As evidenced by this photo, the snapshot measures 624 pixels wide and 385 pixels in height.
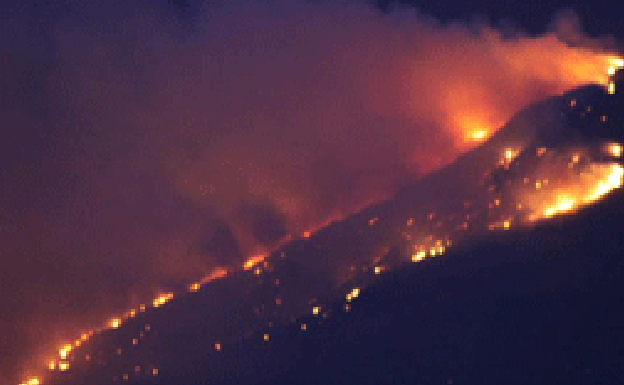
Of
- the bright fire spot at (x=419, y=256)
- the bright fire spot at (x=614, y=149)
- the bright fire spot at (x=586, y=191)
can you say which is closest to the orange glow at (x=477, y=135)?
the bright fire spot at (x=614, y=149)

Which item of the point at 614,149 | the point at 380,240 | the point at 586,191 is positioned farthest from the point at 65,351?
the point at 614,149

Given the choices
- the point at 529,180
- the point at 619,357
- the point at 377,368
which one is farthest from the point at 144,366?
the point at 619,357

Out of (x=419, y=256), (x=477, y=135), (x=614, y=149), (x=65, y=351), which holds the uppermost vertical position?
(x=477, y=135)

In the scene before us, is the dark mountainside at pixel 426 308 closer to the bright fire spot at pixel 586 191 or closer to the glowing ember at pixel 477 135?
the bright fire spot at pixel 586 191

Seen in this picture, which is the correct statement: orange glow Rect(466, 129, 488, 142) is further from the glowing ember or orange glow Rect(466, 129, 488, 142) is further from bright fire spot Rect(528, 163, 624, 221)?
bright fire spot Rect(528, 163, 624, 221)

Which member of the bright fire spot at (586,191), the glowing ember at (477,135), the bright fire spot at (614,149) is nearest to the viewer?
the bright fire spot at (586,191)

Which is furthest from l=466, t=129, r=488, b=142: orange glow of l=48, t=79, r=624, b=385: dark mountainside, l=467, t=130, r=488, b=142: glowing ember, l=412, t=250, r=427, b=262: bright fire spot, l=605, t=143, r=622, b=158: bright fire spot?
l=412, t=250, r=427, b=262: bright fire spot

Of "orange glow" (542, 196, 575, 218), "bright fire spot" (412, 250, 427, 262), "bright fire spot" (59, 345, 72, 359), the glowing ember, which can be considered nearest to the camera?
"orange glow" (542, 196, 575, 218)

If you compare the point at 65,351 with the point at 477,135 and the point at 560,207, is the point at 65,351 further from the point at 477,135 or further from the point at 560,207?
the point at 560,207

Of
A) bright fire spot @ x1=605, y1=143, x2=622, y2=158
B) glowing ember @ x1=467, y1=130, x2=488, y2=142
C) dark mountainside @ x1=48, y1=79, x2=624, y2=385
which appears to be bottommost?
dark mountainside @ x1=48, y1=79, x2=624, y2=385

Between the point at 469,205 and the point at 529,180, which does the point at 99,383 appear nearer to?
the point at 469,205
